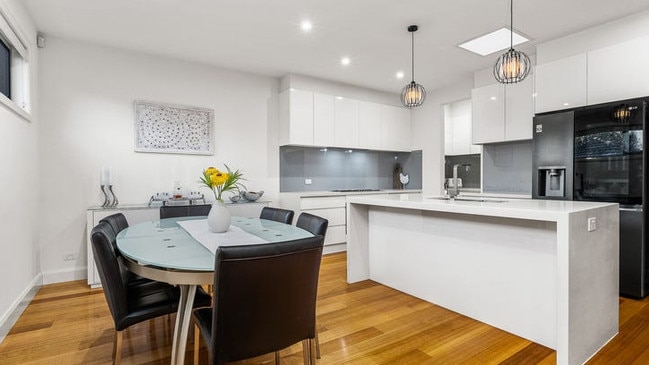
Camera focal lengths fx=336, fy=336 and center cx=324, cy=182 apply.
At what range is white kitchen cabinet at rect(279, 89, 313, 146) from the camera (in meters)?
4.80

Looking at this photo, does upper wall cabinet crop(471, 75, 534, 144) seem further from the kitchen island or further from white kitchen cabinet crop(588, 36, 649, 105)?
the kitchen island

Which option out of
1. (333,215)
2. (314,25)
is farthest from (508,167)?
(314,25)

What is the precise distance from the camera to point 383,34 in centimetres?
357

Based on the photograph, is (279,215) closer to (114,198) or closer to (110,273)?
(110,273)

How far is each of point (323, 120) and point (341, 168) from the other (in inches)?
40.9

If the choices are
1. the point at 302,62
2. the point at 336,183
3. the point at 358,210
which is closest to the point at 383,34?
the point at 302,62

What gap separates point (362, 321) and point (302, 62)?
10.7 feet

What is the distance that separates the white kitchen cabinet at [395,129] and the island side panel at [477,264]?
2707mm

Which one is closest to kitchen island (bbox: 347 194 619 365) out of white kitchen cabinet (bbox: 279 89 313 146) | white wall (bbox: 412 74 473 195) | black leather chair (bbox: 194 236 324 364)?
black leather chair (bbox: 194 236 324 364)

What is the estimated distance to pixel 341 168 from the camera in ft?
19.0

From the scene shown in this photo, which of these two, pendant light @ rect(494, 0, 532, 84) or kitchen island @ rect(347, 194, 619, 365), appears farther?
pendant light @ rect(494, 0, 532, 84)

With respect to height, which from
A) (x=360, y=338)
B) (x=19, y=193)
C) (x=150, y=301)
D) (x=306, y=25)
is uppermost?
(x=306, y=25)

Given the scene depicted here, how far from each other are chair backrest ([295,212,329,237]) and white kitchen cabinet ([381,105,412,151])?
3.57 metres

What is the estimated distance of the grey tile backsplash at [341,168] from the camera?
523cm
